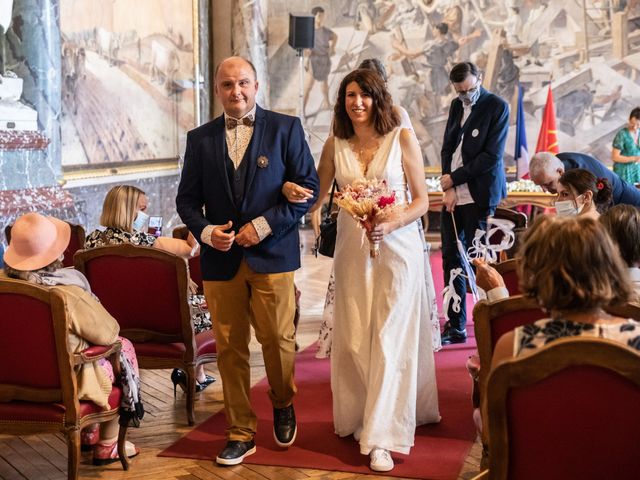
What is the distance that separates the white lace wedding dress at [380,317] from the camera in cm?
447

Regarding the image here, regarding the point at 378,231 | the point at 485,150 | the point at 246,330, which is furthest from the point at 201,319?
the point at 485,150

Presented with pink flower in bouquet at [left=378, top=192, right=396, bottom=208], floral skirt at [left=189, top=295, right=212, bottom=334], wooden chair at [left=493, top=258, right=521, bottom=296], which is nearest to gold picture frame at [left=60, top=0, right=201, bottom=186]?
floral skirt at [left=189, top=295, right=212, bottom=334]

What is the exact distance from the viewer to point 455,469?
4422 millimetres

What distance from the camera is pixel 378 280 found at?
4555 mm

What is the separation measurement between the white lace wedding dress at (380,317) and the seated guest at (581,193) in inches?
34.0

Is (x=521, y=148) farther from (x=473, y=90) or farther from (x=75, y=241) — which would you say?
(x=75, y=241)

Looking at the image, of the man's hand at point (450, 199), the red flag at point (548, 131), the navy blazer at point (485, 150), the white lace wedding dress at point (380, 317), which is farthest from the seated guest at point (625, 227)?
the red flag at point (548, 131)

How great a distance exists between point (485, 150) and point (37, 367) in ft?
13.2

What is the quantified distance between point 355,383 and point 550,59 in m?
10.9

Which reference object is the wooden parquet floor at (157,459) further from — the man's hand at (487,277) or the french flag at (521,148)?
the french flag at (521,148)

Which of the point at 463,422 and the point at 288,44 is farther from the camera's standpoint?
the point at 288,44

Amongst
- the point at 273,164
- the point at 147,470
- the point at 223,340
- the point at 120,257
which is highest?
the point at 273,164

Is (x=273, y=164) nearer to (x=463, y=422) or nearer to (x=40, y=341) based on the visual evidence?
(x=40, y=341)

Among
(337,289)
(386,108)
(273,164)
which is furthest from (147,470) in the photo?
(386,108)
